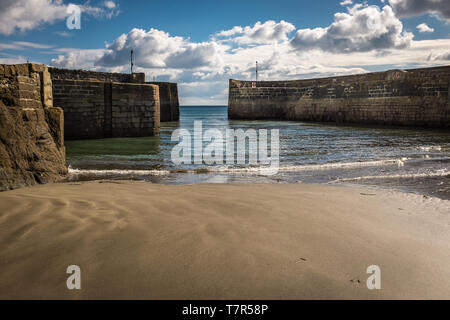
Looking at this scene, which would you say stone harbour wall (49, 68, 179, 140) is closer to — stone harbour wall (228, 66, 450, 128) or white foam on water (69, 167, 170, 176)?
white foam on water (69, 167, 170, 176)

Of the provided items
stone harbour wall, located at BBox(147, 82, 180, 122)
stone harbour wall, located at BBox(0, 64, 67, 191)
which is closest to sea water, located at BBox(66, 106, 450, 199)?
stone harbour wall, located at BBox(0, 64, 67, 191)

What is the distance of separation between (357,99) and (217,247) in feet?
90.2

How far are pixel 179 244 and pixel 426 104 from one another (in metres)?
23.9

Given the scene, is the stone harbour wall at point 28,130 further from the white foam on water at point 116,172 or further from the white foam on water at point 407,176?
the white foam on water at point 407,176

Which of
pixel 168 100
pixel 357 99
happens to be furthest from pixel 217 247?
pixel 168 100

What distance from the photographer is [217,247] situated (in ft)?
8.75

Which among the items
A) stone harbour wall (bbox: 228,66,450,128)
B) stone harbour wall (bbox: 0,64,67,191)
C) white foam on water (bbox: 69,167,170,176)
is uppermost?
stone harbour wall (bbox: 228,66,450,128)

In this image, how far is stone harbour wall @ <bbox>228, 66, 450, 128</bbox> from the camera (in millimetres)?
21906

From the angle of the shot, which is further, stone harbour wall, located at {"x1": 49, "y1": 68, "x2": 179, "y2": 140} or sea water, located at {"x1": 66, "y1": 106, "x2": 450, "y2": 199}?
stone harbour wall, located at {"x1": 49, "y1": 68, "x2": 179, "y2": 140}

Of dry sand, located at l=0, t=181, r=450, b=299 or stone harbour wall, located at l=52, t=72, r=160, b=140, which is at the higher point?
stone harbour wall, located at l=52, t=72, r=160, b=140

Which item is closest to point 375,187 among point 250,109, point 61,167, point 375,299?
point 375,299

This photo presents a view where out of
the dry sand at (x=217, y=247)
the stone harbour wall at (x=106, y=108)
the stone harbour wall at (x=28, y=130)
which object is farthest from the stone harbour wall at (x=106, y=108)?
the dry sand at (x=217, y=247)

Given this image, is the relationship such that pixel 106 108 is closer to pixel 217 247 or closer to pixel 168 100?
pixel 217 247

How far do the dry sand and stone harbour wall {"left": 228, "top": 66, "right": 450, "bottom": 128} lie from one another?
20643 mm
